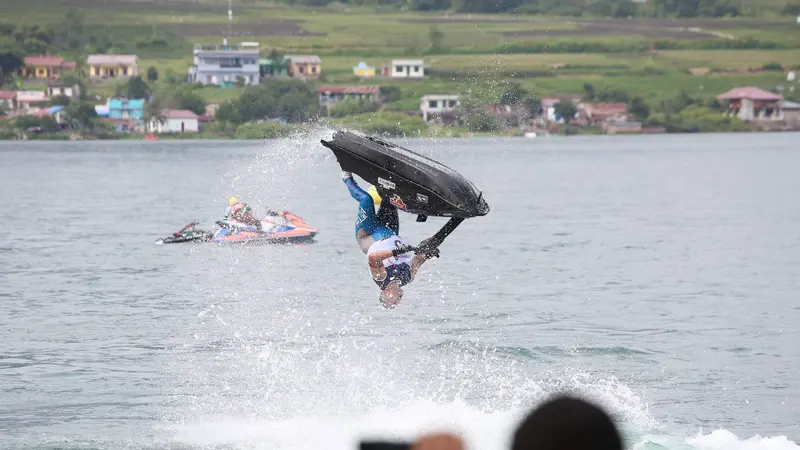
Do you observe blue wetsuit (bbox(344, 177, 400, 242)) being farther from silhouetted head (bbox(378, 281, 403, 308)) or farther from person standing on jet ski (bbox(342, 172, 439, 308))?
silhouetted head (bbox(378, 281, 403, 308))

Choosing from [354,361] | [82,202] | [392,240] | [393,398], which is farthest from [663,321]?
[82,202]

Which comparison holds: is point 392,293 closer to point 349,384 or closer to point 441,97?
point 349,384

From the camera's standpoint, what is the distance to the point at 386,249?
→ 1903 centimetres

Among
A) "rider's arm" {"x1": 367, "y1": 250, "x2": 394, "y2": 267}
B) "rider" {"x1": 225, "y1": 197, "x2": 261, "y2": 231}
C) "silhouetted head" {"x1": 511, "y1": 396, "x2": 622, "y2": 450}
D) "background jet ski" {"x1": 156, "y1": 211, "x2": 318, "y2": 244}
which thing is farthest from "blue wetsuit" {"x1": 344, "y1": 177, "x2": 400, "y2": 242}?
"rider" {"x1": 225, "y1": 197, "x2": 261, "y2": 231}

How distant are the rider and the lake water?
89 centimetres

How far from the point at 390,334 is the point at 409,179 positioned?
12.7 meters

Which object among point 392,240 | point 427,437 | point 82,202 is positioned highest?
point 427,437

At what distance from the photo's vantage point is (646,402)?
77.2 ft

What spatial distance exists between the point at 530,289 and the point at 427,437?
3408 centimetres

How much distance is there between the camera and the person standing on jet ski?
62.5 feet

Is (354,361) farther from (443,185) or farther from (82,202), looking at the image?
(82,202)

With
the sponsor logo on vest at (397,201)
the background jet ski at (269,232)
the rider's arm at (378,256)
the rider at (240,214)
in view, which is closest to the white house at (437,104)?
the background jet ski at (269,232)

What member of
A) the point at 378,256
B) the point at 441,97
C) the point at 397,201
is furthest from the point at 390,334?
the point at 441,97

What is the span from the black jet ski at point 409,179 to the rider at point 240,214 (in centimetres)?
2823
